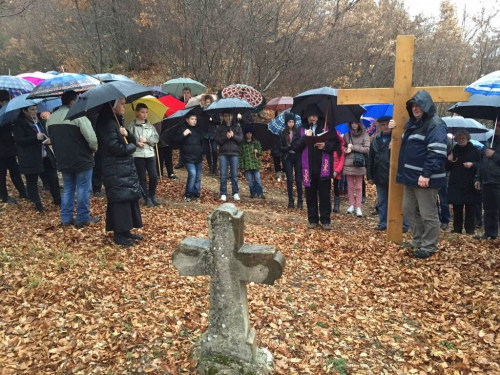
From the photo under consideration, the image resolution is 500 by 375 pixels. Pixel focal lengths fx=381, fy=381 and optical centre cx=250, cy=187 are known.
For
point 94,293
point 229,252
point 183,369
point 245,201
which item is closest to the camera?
point 229,252

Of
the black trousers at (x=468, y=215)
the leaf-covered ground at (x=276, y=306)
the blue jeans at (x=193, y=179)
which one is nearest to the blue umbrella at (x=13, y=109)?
the leaf-covered ground at (x=276, y=306)

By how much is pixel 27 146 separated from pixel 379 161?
6.61 metres

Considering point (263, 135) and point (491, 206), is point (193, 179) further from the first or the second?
point (491, 206)

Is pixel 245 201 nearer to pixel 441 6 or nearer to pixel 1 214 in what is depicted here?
pixel 1 214

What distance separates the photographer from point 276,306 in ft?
13.9

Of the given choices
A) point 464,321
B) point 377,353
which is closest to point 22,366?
point 377,353

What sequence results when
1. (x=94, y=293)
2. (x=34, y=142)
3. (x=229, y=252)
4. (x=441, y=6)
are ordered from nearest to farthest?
1. (x=229, y=252)
2. (x=94, y=293)
3. (x=34, y=142)
4. (x=441, y=6)

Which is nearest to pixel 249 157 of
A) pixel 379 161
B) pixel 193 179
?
pixel 193 179

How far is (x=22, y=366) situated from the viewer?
10.7 feet

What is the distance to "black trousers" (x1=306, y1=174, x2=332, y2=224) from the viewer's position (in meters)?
6.66

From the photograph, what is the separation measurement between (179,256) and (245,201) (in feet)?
20.9

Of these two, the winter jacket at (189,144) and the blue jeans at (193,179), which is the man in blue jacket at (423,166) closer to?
the winter jacket at (189,144)

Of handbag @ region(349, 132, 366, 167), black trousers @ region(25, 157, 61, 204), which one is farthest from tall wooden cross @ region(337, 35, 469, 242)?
black trousers @ region(25, 157, 61, 204)

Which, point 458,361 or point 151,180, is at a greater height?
point 151,180
